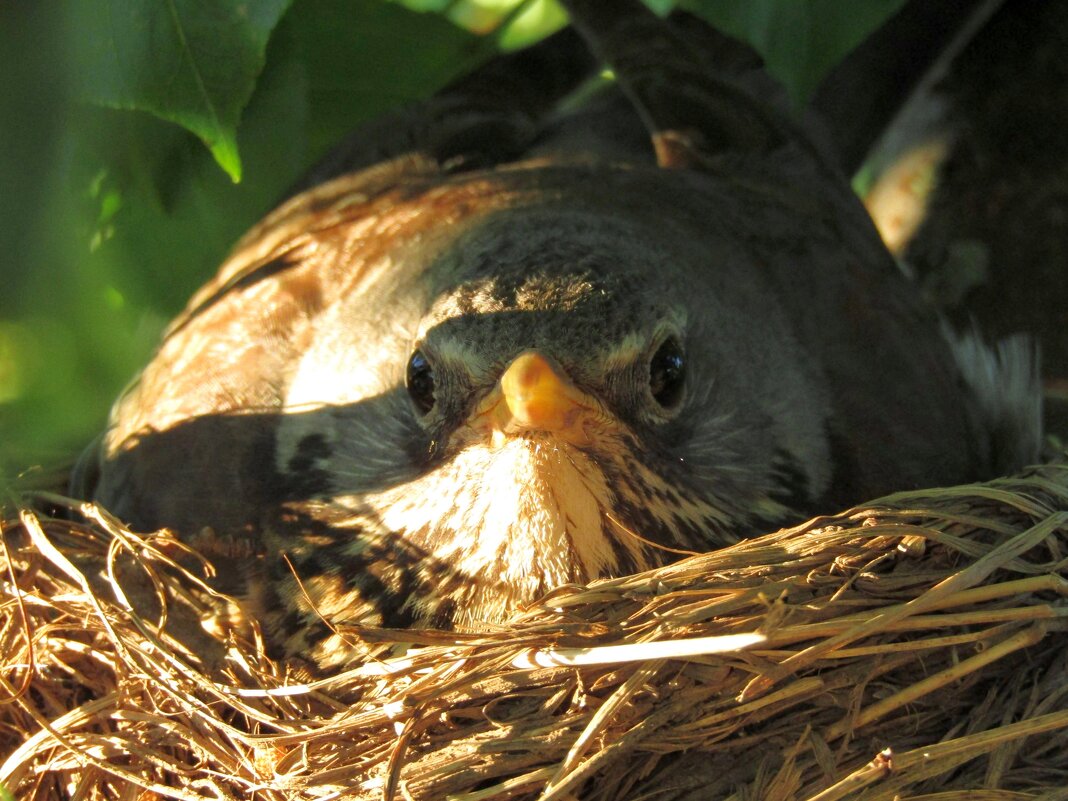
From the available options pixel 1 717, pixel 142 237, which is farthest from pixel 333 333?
pixel 1 717

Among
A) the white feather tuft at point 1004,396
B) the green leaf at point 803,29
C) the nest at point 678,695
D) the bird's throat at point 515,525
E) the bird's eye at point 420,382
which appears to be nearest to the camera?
the nest at point 678,695

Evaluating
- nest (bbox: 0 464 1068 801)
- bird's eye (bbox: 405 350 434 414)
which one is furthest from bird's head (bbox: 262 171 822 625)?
nest (bbox: 0 464 1068 801)

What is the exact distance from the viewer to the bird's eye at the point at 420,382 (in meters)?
2.12

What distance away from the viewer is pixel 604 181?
274cm

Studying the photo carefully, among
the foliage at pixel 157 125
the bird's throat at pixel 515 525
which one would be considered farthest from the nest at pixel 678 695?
the foliage at pixel 157 125

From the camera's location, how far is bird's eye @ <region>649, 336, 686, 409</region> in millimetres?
2137

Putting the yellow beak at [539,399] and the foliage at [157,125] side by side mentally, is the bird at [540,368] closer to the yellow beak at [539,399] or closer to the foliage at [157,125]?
the yellow beak at [539,399]

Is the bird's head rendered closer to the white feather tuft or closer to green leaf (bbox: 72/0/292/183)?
green leaf (bbox: 72/0/292/183)

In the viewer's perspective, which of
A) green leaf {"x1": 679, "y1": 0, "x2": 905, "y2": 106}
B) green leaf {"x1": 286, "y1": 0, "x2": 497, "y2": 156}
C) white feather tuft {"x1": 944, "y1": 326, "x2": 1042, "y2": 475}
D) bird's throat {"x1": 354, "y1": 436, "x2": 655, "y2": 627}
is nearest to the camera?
bird's throat {"x1": 354, "y1": 436, "x2": 655, "y2": 627}

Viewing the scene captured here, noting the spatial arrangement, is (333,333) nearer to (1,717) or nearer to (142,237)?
(142,237)

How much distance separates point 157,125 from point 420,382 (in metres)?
0.76

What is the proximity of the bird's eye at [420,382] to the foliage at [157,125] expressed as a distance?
421 mm

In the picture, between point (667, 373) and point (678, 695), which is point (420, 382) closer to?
point (667, 373)

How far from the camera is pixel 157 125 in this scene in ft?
7.88
